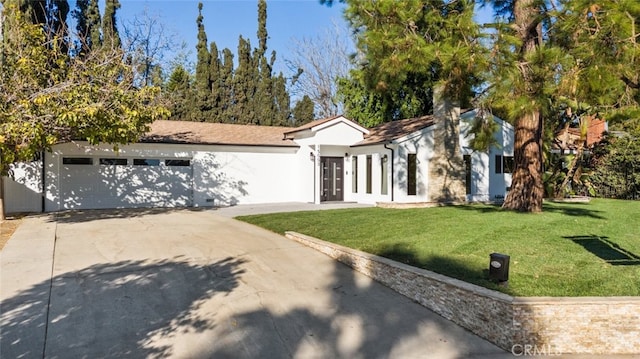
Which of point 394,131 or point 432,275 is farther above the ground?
point 394,131

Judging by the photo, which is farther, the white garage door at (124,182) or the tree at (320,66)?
the tree at (320,66)

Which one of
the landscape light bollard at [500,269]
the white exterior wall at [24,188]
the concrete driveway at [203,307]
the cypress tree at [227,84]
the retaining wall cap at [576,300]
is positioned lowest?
the concrete driveway at [203,307]

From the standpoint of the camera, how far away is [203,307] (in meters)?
5.77

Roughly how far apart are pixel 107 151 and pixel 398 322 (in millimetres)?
14373

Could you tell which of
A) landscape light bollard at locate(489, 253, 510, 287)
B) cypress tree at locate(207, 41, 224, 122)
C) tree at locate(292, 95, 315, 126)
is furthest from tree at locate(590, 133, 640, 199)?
cypress tree at locate(207, 41, 224, 122)

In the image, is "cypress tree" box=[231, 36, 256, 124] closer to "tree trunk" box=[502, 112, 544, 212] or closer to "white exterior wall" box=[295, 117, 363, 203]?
"white exterior wall" box=[295, 117, 363, 203]

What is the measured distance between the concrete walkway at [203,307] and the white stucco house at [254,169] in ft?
23.1

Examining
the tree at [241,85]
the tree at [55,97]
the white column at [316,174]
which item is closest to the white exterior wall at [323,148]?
the white column at [316,174]

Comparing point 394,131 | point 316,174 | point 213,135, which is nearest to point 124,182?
point 213,135

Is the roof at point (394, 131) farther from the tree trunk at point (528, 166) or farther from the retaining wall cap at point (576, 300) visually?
the retaining wall cap at point (576, 300)

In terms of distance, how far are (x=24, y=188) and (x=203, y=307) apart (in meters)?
13.0

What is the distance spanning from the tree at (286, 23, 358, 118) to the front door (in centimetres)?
1658

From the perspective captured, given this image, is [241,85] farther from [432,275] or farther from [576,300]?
[576,300]

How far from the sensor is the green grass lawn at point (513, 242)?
5.88 meters
